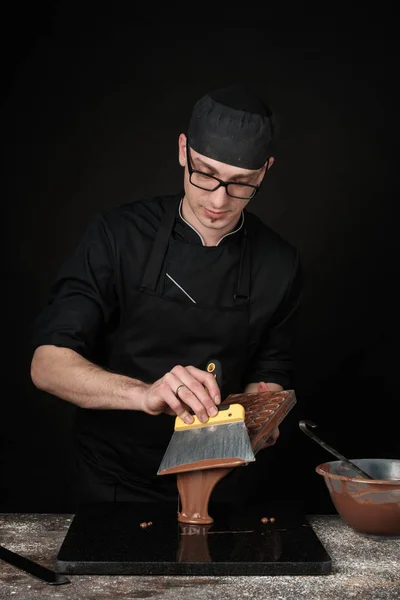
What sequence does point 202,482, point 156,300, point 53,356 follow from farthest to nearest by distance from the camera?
point 156,300, point 53,356, point 202,482

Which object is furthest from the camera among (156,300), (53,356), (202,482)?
(156,300)

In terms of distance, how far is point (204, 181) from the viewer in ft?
8.52

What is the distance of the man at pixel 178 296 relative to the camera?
260 cm

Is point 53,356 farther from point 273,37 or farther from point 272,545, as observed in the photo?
point 273,37

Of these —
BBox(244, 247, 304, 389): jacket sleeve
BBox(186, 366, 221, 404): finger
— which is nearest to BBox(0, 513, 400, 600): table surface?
BBox(186, 366, 221, 404): finger

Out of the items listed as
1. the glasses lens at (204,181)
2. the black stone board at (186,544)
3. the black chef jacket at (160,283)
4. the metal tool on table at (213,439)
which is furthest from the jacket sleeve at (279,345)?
the metal tool on table at (213,439)

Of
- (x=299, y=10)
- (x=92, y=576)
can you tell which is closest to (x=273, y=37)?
(x=299, y=10)

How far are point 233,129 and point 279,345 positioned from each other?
679 mm

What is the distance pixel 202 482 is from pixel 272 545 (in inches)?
9.3

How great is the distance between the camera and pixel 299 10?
3.87 m

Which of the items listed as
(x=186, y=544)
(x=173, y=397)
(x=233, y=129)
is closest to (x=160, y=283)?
(x=233, y=129)

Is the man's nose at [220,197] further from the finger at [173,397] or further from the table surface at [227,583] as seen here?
Answer: the table surface at [227,583]

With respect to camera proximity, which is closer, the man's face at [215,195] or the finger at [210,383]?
the finger at [210,383]

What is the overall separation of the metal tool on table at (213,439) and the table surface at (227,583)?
28cm
